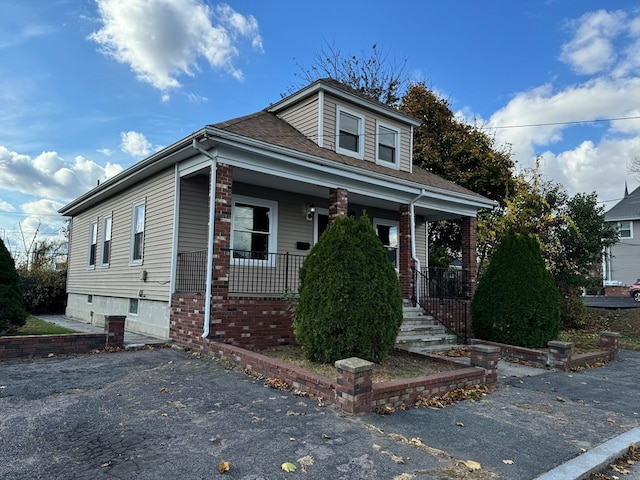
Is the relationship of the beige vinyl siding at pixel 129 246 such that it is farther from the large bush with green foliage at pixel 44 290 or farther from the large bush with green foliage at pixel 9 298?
the large bush with green foliage at pixel 9 298

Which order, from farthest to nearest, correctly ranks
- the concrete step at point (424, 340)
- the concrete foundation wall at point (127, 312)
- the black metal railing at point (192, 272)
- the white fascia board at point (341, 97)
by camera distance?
the white fascia board at point (341, 97) → the concrete foundation wall at point (127, 312) → the concrete step at point (424, 340) → the black metal railing at point (192, 272)

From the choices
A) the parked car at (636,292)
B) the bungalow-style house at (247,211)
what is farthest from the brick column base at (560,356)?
the parked car at (636,292)

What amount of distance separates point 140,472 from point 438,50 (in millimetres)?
14811

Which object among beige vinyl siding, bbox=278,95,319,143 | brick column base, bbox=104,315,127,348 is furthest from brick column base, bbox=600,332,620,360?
brick column base, bbox=104,315,127,348

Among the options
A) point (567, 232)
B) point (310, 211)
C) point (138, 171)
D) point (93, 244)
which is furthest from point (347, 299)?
point (567, 232)

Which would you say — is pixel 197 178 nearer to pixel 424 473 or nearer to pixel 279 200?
pixel 279 200

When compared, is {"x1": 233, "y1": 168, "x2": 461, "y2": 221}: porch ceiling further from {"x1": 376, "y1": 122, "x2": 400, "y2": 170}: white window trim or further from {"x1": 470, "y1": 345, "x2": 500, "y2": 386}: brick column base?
{"x1": 470, "y1": 345, "x2": 500, "y2": 386}: brick column base

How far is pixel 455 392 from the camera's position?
5449mm

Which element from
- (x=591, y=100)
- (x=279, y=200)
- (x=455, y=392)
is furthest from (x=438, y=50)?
(x=455, y=392)

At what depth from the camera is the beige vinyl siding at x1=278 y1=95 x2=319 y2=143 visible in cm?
1102

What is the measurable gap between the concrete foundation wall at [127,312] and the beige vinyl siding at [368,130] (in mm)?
5669

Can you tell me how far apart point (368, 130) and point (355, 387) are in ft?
29.0

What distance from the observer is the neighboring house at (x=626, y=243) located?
31922 mm

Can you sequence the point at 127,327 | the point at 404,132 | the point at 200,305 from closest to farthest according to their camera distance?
the point at 200,305 → the point at 127,327 → the point at 404,132
